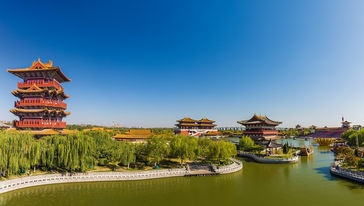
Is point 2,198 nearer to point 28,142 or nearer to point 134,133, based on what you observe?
point 28,142

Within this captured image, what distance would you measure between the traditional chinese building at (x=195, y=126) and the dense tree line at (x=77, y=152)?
40.0 metres

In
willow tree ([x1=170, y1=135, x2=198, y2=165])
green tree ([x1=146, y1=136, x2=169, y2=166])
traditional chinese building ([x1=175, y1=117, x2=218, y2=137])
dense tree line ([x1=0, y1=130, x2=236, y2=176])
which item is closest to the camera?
dense tree line ([x1=0, y1=130, x2=236, y2=176])

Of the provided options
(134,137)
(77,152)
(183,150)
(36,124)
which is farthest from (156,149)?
(36,124)

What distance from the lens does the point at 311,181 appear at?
22312 mm

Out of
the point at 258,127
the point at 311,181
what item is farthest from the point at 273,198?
the point at 258,127

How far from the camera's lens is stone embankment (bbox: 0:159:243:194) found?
18556 mm

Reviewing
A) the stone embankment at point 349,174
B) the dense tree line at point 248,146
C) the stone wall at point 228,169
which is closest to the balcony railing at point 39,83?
the stone wall at point 228,169

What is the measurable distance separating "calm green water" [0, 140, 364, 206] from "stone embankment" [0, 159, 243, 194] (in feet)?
2.56

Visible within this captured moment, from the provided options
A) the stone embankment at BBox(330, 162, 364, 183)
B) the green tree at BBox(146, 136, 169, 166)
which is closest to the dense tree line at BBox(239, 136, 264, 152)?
the stone embankment at BBox(330, 162, 364, 183)

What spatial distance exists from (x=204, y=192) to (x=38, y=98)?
28.4m

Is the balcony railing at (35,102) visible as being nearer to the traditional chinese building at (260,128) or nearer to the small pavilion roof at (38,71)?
the small pavilion roof at (38,71)

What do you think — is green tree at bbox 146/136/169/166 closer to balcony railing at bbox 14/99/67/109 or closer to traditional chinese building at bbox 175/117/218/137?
balcony railing at bbox 14/99/67/109

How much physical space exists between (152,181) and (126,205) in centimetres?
610

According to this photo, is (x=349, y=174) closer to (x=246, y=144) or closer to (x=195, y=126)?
(x=246, y=144)
